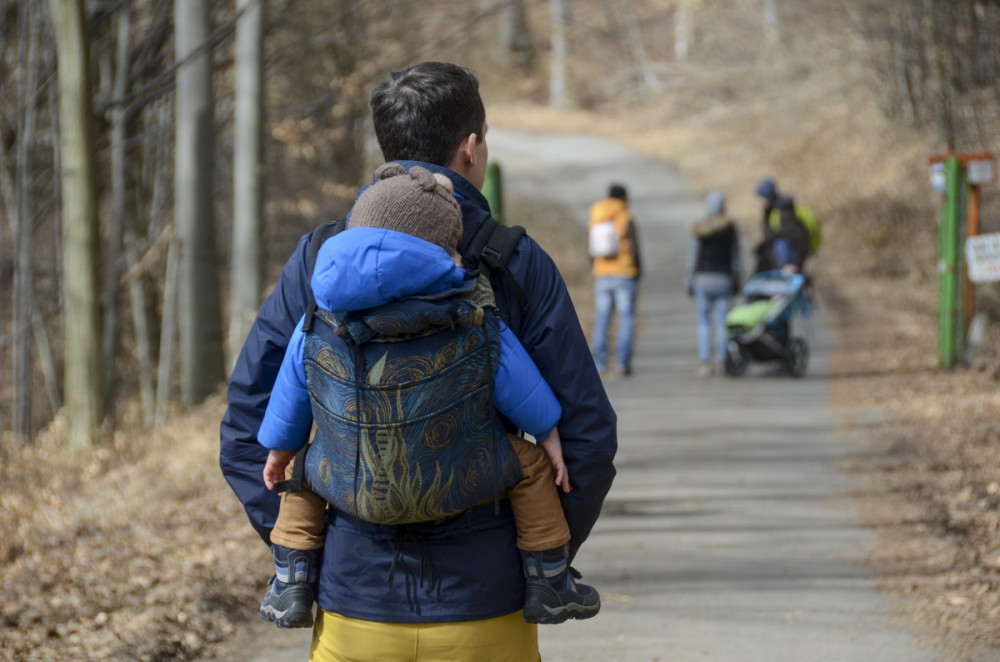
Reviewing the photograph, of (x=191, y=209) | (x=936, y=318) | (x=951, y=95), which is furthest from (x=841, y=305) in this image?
(x=191, y=209)

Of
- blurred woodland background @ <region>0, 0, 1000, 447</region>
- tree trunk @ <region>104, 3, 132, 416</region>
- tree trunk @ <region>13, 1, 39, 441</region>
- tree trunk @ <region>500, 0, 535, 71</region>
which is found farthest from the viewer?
tree trunk @ <region>500, 0, 535, 71</region>

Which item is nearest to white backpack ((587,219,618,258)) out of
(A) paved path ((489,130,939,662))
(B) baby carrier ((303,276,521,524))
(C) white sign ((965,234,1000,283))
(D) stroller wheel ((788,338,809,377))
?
(A) paved path ((489,130,939,662))

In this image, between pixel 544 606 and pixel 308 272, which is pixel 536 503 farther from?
pixel 308 272

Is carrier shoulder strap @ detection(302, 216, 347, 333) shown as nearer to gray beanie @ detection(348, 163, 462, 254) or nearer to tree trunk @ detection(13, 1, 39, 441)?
gray beanie @ detection(348, 163, 462, 254)

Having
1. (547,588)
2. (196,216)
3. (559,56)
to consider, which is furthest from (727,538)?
(559,56)

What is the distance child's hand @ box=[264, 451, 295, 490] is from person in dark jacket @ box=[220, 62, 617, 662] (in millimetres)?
165

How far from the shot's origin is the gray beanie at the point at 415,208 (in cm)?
225

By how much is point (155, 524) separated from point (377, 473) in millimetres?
5310

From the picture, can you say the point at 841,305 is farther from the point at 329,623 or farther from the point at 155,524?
the point at 329,623

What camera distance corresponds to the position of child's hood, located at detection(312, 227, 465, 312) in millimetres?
2174

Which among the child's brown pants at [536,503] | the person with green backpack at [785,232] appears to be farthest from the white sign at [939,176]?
the child's brown pants at [536,503]

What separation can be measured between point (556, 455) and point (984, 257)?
9561 millimetres

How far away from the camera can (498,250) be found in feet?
7.79

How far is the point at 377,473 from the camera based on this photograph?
228cm
